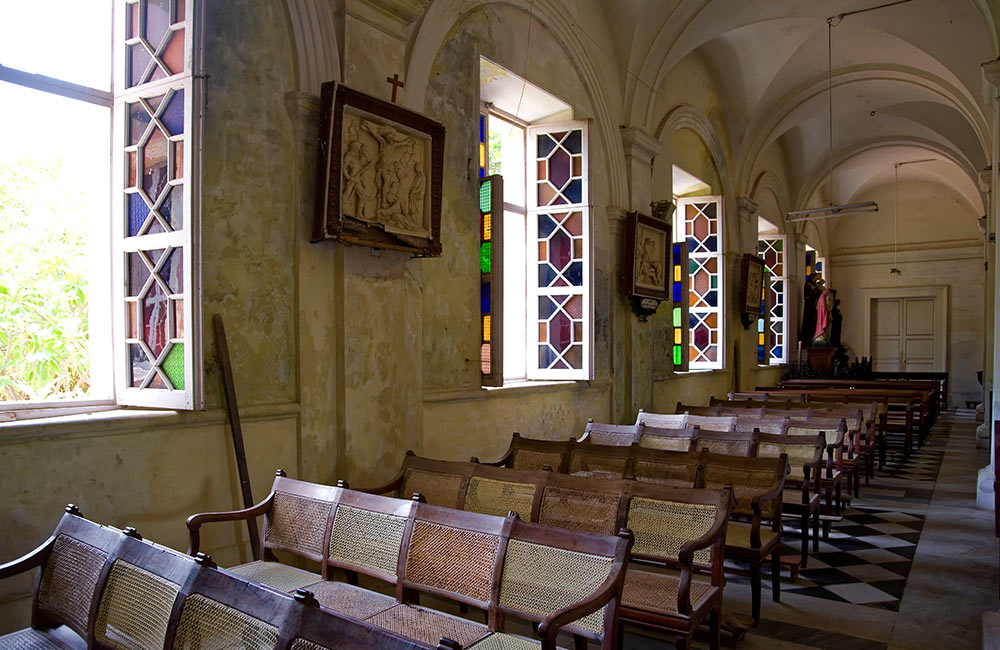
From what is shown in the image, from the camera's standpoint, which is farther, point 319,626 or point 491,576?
point 491,576

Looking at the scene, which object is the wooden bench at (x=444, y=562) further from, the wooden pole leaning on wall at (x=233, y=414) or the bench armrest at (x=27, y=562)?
the bench armrest at (x=27, y=562)

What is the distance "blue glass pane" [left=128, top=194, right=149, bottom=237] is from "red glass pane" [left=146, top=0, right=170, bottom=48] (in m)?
0.83

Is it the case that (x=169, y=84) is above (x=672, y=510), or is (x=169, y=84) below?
above

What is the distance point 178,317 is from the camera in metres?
3.73

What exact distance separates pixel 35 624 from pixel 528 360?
17.6ft

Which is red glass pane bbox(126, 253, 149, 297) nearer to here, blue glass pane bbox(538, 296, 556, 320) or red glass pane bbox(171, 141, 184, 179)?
red glass pane bbox(171, 141, 184, 179)

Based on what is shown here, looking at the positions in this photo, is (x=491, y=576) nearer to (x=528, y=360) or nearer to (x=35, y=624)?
(x=35, y=624)

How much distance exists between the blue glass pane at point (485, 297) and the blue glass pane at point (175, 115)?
2.72 meters

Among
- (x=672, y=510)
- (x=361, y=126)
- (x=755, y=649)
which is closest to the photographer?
(x=672, y=510)

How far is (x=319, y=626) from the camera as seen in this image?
1.65 meters

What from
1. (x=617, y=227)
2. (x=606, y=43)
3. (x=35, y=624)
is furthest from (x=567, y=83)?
(x=35, y=624)

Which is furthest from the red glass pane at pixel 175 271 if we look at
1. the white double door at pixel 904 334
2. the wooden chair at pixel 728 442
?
the white double door at pixel 904 334

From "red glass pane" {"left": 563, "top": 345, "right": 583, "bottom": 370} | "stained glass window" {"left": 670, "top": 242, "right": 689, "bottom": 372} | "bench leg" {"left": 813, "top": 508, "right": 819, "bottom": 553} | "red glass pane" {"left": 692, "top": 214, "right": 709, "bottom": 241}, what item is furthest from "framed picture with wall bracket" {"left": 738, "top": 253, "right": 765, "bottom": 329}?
"bench leg" {"left": 813, "top": 508, "right": 819, "bottom": 553}

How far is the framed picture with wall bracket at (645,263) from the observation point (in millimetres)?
7891
